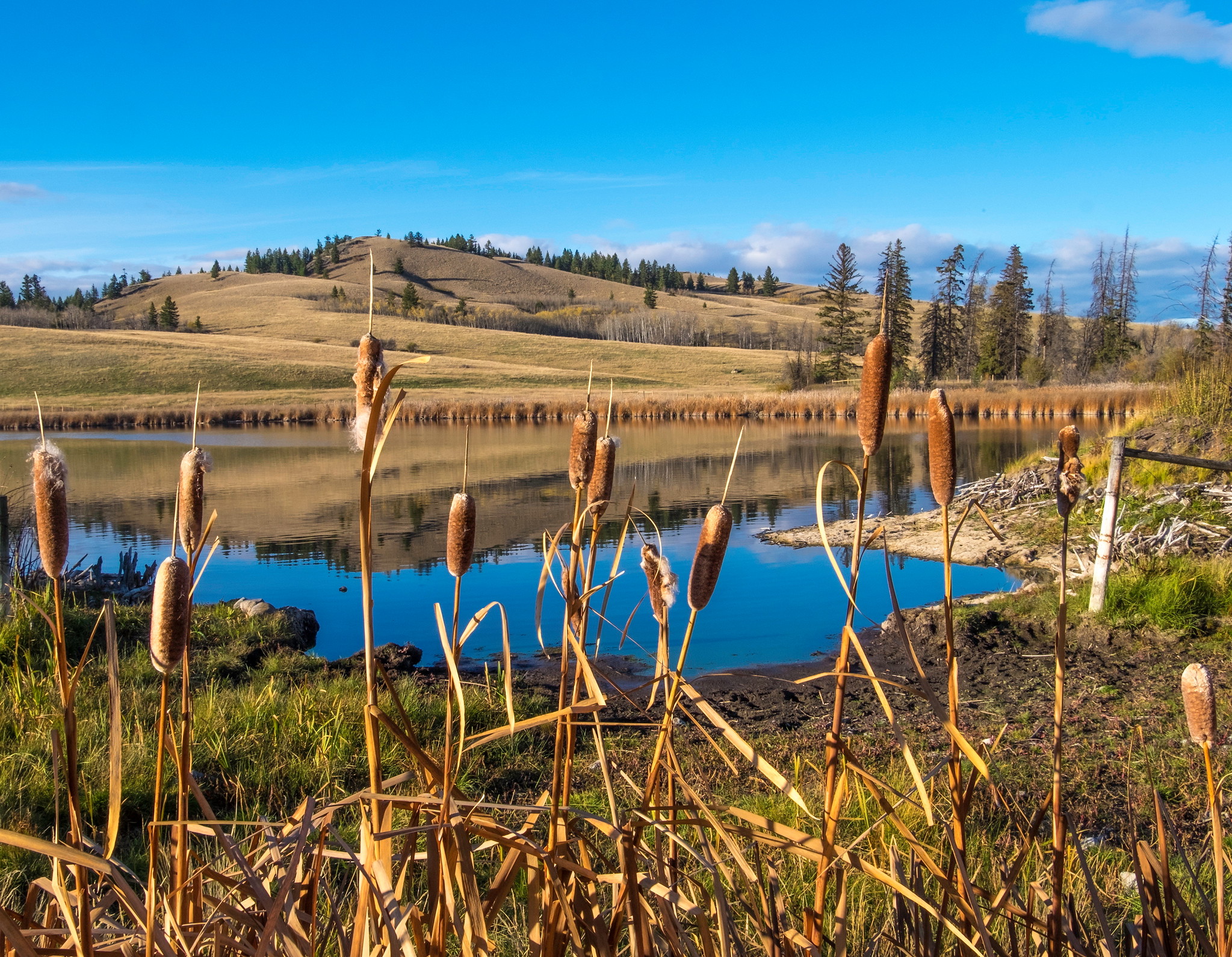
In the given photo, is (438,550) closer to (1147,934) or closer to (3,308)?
(1147,934)

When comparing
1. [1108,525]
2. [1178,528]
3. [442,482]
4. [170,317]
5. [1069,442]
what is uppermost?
[170,317]

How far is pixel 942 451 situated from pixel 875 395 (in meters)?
0.14

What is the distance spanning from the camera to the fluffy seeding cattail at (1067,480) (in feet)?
3.90

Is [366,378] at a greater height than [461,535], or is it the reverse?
[366,378]

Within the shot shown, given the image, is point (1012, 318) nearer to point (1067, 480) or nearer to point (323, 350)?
point (323, 350)

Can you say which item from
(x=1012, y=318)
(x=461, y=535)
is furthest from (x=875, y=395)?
(x=1012, y=318)

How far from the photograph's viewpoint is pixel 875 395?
3.05 ft

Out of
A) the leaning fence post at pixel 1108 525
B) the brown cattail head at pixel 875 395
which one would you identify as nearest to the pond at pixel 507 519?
the brown cattail head at pixel 875 395

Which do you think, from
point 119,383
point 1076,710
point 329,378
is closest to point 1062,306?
point 329,378

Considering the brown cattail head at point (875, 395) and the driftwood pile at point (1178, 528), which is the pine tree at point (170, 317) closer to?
the driftwood pile at point (1178, 528)

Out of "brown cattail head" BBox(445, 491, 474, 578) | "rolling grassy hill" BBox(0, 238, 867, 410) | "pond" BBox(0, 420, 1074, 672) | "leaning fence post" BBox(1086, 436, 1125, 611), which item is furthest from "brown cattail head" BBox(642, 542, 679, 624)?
"rolling grassy hill" BBox(0, 238, 867, 410)

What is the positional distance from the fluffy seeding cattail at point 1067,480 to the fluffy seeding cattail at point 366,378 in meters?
0.77

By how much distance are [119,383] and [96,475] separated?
95.5 feet

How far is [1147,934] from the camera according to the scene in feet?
4.13
